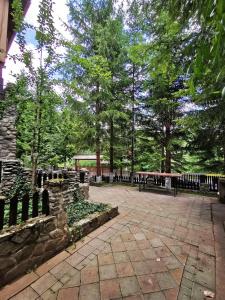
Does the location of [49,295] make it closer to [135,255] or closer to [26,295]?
[26,295]

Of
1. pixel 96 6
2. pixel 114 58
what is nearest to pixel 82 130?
pixel 114 58

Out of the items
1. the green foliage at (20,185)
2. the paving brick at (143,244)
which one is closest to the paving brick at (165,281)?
the paving brick at (143,244)

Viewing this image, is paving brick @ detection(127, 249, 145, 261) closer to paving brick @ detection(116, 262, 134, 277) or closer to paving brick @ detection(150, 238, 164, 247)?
paving brick @ detection(116, 262, 134, 277)

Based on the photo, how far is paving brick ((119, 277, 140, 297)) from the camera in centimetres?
235

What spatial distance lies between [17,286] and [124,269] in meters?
1.56

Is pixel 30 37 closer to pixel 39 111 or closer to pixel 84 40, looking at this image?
pixel 39 111

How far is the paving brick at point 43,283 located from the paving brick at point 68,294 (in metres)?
0.24

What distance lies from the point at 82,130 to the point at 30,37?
22.4ft

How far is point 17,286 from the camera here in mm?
2453

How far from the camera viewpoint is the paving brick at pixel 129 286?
2.35 meters

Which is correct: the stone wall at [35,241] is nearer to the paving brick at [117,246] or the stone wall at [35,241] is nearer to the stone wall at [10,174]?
the paving brick at [117,246]

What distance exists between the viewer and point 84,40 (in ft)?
36.2

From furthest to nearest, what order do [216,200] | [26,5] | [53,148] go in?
1. [216,200]
2. [26,5]
3. [53,148]

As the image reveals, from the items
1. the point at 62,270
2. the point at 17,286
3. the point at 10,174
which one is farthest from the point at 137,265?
the point at 10,174
